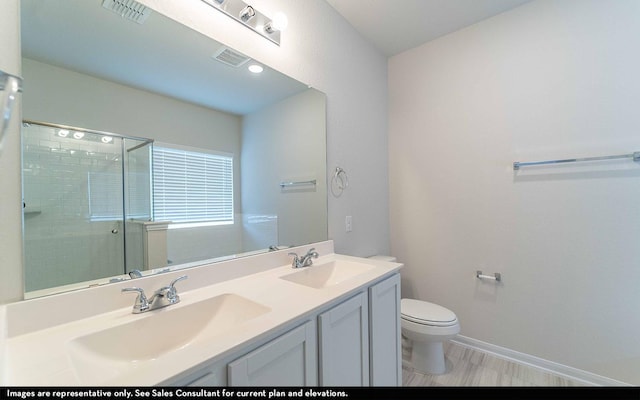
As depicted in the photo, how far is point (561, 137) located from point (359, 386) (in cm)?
196

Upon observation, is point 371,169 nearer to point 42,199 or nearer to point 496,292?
point 496,292

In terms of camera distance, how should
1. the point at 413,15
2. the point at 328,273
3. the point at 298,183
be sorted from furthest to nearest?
the point at 413,15 < the point at 298,183 < the point at 328,273

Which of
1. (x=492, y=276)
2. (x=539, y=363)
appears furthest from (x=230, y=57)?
(x=539, y=363)

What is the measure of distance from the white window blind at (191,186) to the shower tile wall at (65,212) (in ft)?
0.49

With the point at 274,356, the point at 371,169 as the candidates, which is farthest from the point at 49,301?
the point at 371,169

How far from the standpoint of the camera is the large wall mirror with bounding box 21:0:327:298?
82cm

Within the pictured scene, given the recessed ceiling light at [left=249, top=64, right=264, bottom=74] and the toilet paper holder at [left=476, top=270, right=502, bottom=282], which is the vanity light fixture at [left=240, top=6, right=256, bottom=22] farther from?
the toilet paper holder at [left=476, top=270, right=502, bottom=282]

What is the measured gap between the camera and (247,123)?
4.58 ft

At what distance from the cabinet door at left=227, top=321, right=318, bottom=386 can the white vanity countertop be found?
52 mm

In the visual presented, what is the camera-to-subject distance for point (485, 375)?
67.1 inches

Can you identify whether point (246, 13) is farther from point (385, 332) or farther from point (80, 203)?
point (385, 332)

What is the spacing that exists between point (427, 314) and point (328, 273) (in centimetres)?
81

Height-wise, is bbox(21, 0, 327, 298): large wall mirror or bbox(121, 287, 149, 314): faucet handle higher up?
bbox(21, 0, 327, 298): large wall mirror

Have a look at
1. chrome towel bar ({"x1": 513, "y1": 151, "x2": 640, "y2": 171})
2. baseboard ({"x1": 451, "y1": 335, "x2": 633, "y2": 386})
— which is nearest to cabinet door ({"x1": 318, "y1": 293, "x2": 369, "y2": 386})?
baseboard ({"x1": 451, "y1": 335, "x2": 633, "y2": 386})
